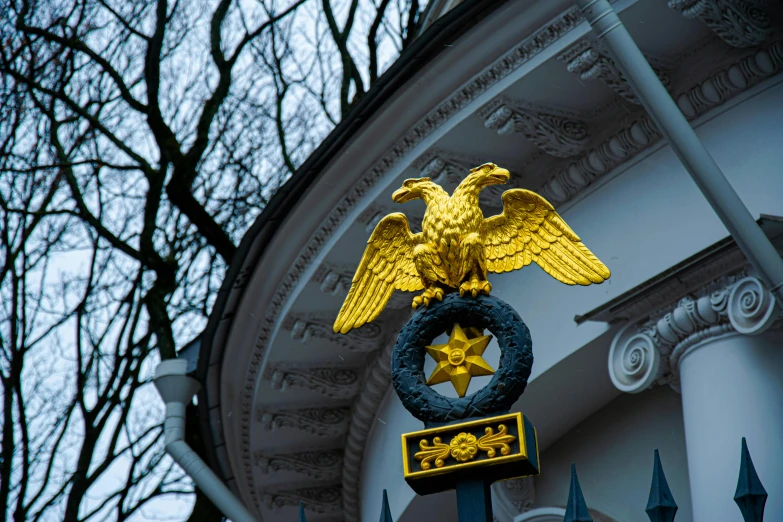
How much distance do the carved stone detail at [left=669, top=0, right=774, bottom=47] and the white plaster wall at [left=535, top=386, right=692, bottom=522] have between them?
1.98 m

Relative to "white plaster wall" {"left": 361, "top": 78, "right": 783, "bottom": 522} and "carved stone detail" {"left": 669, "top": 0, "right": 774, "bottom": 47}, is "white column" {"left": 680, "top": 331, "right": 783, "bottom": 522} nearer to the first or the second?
"white plaster wall" {"left": 361, "top": 78, "right": 783, "bottom": 522}

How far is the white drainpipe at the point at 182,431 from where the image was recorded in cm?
882

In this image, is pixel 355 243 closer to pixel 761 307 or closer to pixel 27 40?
pixel 761 307

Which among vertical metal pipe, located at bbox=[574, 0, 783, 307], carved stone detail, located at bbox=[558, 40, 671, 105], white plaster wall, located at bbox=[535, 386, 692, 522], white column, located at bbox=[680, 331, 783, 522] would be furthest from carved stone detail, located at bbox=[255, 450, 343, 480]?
vertical metal pipe, located at bbox=[574, 0, 783, 307]

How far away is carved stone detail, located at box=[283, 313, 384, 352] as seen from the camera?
818 centimetres

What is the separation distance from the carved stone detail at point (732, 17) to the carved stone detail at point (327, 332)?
292 centimetres

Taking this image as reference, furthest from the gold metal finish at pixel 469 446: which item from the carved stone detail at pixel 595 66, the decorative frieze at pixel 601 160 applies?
the decorative frieze at pixel 601 160

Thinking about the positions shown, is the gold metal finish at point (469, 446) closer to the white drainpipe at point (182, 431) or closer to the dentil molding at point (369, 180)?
the dentil molding at point (369, 180)

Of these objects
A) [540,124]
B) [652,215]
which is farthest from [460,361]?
[540,124]

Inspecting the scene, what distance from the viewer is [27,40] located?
14039mm

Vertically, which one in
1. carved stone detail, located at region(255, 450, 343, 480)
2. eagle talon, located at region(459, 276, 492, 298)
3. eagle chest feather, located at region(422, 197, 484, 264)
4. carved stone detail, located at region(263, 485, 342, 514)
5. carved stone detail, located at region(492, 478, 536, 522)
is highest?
carved stone detail, located at region(255, 450, 343, 480)

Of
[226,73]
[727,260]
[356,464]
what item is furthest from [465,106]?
[226,73]

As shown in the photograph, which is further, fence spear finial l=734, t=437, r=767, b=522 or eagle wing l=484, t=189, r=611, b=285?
eagle wing l=484, t=189, r=611, b=285

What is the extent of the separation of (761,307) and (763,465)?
745mm
